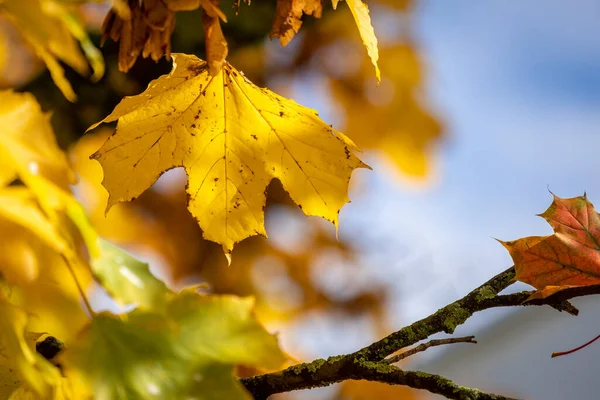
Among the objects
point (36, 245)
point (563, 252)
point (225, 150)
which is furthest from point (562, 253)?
point (36, 245)

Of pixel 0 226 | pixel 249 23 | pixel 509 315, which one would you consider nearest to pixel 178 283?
pixel 249 23

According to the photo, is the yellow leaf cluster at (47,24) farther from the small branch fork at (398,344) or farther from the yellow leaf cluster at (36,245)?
the small branch fork at (398,344)

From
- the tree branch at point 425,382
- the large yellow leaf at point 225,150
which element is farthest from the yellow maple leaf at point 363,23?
the tree branch at point 425,382

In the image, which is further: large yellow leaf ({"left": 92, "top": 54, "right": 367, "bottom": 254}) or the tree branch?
large yellow leaf ({"left": 92, "top": 54, "right": 367, "bottom": 254})

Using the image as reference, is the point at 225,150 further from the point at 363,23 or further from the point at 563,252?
the point at 563,252

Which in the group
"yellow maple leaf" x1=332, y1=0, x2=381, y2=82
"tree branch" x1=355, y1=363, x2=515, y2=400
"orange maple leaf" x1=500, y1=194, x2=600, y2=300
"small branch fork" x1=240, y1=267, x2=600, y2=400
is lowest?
"tree branch" x1=355, y1=363, x2=515, y2=400

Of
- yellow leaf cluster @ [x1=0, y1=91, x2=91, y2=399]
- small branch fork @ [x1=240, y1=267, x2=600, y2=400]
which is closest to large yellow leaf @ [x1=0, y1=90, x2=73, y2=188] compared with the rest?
yellow leaf cluster @ [x1=0, y1=91, x2=91, y2=399]

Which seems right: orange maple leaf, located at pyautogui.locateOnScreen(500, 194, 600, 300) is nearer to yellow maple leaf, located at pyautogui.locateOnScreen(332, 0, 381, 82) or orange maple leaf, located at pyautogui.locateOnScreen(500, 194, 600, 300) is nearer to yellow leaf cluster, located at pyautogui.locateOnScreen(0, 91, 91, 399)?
yellow maple leaf, located at pyautogui.locateOnScreen(332, 0, 381, 82)
